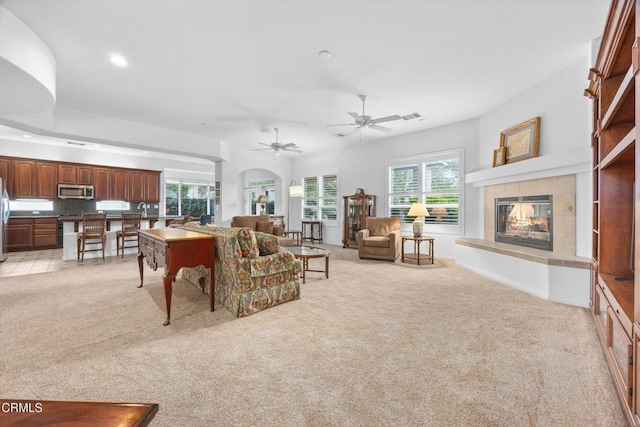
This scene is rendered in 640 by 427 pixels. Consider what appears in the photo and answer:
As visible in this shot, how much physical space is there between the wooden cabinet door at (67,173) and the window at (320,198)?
639 centimetres

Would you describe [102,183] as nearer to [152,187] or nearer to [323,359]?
[152,187]

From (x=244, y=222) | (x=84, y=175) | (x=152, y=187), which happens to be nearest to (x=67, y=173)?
(x=84, y=175)

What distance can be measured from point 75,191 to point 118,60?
6.26 m

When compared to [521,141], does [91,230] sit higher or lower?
lower

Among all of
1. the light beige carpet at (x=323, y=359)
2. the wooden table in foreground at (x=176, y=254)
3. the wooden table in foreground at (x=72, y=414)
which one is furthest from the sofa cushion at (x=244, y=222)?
the wooden table in foreground at (x=72, y=414)

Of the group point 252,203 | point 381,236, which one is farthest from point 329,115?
point 252,203

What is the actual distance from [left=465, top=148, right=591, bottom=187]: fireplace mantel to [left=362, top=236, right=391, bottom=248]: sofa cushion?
2.02 meters

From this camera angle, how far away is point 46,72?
9.91 ft

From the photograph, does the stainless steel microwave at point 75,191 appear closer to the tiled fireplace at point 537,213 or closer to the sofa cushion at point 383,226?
the sofa cushion at point 383,226

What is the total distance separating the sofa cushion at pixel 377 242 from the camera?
18.2ft

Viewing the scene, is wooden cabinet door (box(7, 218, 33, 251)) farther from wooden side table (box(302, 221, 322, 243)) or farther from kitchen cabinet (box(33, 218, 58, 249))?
wooden side table (box(302, 221, 322, 243))

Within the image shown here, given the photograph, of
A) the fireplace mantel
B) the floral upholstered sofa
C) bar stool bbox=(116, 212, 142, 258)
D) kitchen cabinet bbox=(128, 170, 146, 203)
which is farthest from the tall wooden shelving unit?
kitchen cabinet bbox=(128, 170, 146, 203)

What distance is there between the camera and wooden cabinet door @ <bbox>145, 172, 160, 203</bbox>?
898 cm

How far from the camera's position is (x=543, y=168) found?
12.2 feet
